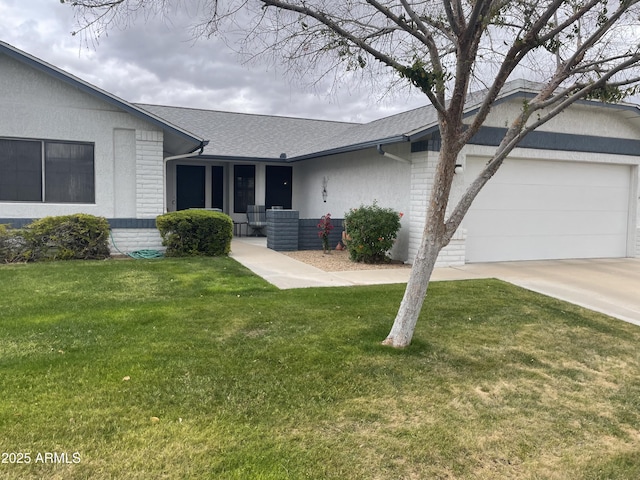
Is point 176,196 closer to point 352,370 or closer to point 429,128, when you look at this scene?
point 429,128

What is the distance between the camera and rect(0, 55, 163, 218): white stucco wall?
34.0 ft

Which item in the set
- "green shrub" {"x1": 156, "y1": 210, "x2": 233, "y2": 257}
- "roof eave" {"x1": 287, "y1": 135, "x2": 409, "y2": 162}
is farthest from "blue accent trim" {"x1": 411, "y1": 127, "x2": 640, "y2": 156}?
"green shrub" {"x1": 156, "y1": 210, "x2": 233, "y2": 257}

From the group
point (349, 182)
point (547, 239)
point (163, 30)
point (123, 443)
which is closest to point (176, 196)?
point (349, 182)

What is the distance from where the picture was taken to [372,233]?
35.7 ft

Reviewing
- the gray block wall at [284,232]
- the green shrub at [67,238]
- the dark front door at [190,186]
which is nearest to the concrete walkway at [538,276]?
the gray block wall at [284,232]

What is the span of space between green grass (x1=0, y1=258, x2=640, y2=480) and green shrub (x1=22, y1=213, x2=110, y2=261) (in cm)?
331

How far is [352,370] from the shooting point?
4.44m

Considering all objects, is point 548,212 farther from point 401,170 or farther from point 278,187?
point 278,187

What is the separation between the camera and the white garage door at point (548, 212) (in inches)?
457

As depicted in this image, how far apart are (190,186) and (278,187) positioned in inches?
121

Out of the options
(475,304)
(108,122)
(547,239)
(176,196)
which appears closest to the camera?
(475,304)

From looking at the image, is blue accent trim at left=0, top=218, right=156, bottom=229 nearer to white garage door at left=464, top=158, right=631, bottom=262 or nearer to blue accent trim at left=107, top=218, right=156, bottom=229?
blue accent trim at left=107, top=218, right=156, bottom=229

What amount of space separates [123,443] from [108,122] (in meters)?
9.42

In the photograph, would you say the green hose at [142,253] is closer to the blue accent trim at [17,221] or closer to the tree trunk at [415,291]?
the blue accent trim at [17,221]
